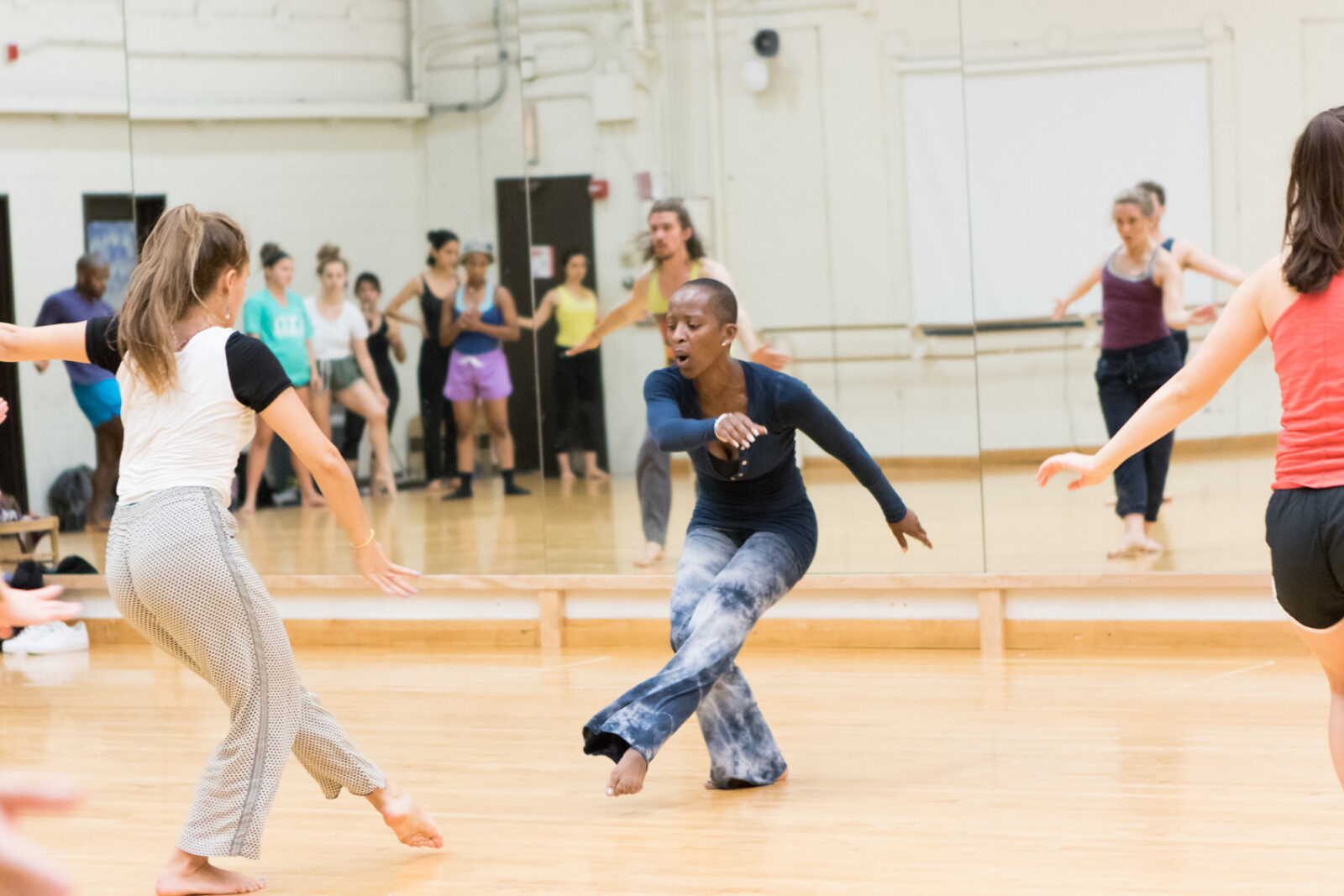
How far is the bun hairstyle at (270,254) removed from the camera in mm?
7680

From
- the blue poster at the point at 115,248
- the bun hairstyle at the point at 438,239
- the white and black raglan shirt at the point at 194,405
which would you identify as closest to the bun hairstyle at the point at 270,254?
the blue poster at the point at 115,248

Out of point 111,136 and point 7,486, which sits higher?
point 111,136

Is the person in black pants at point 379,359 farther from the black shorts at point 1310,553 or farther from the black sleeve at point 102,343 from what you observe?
the black shorts at point 1310,553

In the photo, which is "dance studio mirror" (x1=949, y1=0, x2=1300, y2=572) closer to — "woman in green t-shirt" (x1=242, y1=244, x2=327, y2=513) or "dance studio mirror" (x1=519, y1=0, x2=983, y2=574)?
"dance studio mirror" (x1=519, y1=0, x2=983, y2=574)

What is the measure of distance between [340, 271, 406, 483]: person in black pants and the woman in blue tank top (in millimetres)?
286

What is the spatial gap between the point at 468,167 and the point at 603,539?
1.84 metres

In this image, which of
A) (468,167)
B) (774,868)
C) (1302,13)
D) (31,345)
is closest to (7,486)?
(468,167)

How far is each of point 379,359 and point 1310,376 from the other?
564cm

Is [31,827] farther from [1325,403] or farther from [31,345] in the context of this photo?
[1325,403]

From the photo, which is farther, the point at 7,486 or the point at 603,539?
the point at 7,486

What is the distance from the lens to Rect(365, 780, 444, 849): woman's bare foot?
351cm

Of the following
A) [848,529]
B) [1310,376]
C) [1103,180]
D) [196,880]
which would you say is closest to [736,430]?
[1310,376]

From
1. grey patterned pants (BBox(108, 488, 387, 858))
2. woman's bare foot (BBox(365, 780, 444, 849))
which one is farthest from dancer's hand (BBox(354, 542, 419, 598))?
woman's bare foot (BBox(365, 780, 444, 849))

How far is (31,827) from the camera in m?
3.92
